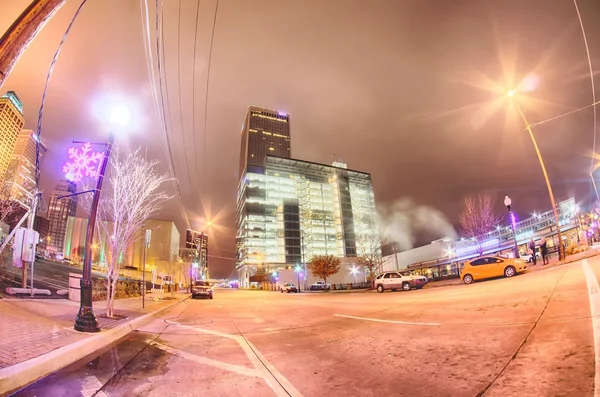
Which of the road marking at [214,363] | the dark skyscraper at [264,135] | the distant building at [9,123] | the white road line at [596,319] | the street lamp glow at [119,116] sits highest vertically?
the dark skyscraper at [264,135]

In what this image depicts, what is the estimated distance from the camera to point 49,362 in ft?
15.8

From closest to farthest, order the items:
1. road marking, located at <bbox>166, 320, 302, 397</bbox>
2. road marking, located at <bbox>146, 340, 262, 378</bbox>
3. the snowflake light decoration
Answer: road marking, located at <bbox>166, 320, 302, 397</bbox>, road marking, located at <bbox>146, 340, 262, 378</bbox>, the snowflake light decoration

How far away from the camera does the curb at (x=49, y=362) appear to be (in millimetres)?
3928

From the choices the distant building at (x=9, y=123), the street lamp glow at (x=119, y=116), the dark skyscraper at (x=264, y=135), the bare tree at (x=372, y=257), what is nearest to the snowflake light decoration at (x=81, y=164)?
the street lamp glow at (x=119, y=116)

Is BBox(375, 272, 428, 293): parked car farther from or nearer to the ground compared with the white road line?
nearer to the ground

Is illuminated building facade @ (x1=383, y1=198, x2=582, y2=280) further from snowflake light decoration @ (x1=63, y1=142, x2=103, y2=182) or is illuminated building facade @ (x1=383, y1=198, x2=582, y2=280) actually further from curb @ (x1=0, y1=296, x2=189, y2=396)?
snowflake light decoration @ (x1=63, y1=142, x2=103, y2=182)

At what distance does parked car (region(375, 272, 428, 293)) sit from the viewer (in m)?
24.5

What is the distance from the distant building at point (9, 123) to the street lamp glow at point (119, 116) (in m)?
27.2

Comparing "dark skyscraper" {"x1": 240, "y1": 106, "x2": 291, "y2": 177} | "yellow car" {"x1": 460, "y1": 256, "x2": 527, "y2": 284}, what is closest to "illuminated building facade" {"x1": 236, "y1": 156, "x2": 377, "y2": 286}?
"dark skyscraper" {"x1": 240, "y1": 106, "x2": 291, "y2": 177}

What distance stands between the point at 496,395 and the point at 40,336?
8.90m

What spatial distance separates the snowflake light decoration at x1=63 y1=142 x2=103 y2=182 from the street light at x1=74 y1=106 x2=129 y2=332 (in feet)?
0.64

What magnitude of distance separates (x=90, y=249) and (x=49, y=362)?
165 inches

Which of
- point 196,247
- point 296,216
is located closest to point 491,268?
point 196,247

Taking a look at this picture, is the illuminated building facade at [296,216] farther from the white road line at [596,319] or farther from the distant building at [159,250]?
the white road line at [596,319]
